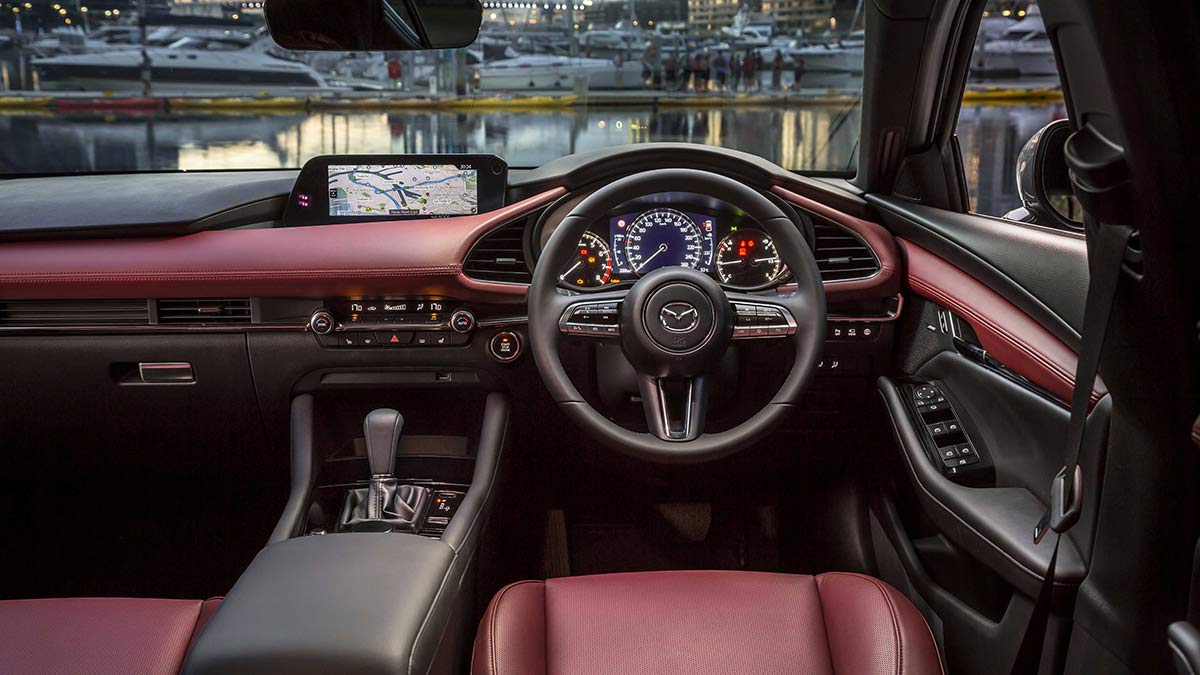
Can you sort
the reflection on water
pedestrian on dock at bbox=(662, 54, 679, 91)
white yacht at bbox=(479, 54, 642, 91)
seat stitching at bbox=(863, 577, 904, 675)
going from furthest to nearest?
pedestrian on dock at bbox=(662, 54, 679, 91) → white yacht at bbox=(479, 54, 642, 91) → the reflection on water → seat stitching at bbox=(863, 577, 904, 675)

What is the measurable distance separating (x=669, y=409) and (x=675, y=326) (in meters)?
0.20

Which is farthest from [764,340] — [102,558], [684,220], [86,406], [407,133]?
[102,558]

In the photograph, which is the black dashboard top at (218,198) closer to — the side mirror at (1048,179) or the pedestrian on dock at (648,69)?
the side mirror at (1048,179)

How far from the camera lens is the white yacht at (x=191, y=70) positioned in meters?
4.64

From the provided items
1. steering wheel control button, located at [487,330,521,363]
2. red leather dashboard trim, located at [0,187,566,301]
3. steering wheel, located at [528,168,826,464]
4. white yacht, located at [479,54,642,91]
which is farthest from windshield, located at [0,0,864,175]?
steering wheel, located at [528,168,826,464]

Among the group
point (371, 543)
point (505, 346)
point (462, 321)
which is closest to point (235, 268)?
point (462, 321)

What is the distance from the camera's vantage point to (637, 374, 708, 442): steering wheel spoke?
2.00 metres

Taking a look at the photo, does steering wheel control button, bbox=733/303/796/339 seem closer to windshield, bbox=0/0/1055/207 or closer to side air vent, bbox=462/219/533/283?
side air vent, bbox=462/219/533/283

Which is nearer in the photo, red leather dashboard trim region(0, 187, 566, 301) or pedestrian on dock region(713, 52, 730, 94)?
red leather dashboard trim region(0, 187, 566, 301)

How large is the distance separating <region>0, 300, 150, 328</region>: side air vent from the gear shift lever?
0.70m

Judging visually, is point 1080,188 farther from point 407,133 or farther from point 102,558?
point 102,558

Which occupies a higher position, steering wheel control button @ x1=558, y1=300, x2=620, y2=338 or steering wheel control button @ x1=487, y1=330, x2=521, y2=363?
steering wheel control button @ x1=558, y1=300, x2=620, y2=338

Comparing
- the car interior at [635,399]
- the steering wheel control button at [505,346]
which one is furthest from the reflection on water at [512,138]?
the steering wheel control button at [505,346]

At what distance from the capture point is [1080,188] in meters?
1.40
